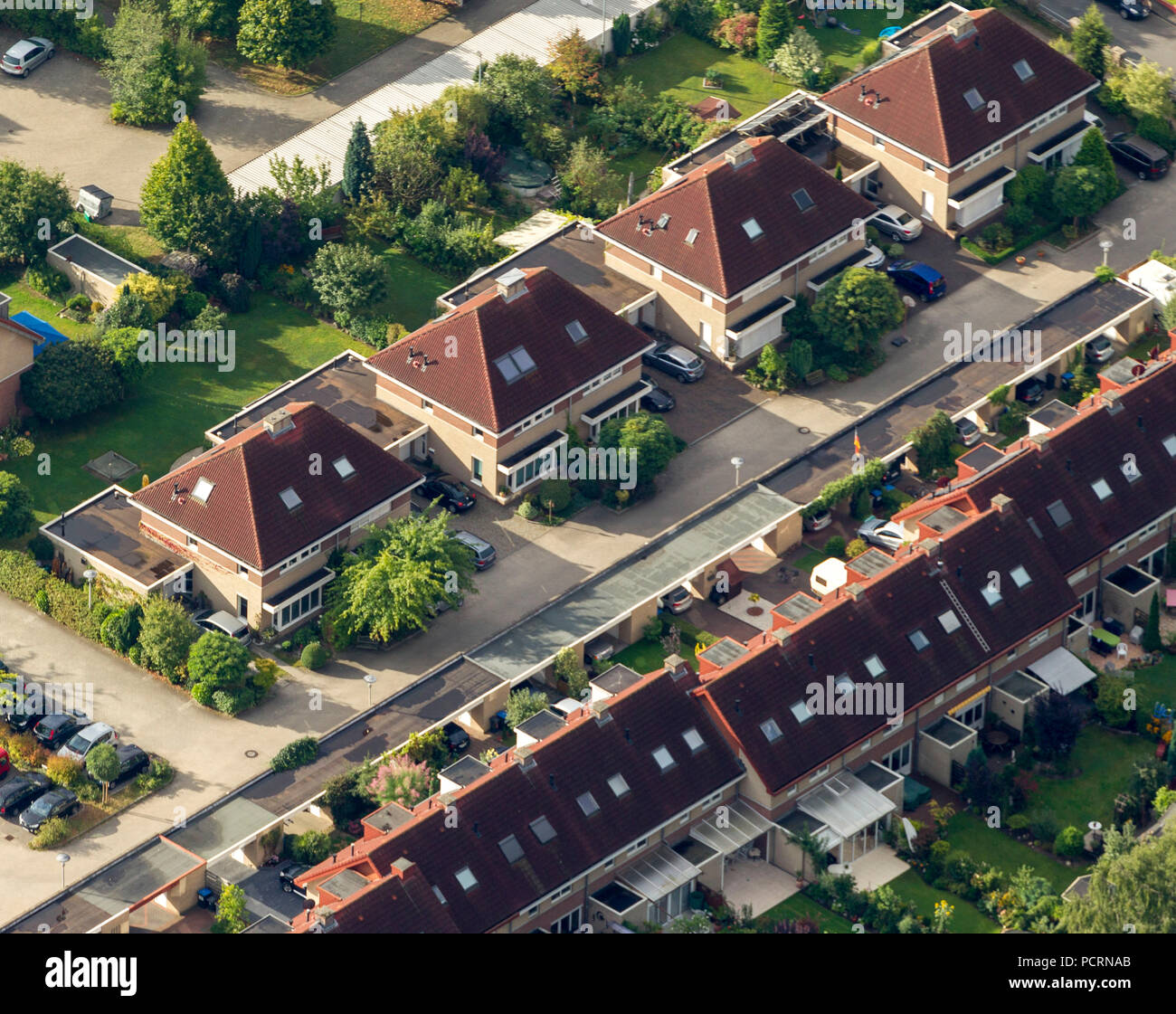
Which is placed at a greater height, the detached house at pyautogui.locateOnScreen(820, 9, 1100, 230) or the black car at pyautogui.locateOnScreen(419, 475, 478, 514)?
the detached house at pyautogui.locateOnScreen(820, 9, 1100, 230)

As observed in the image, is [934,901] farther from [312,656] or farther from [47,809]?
[47,809]

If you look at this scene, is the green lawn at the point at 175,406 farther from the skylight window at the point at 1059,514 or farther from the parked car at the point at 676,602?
the skylight window at the point at 1059,514

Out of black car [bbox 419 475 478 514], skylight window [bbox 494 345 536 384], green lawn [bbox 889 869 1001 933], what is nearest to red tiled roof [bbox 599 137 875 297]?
skylight window [bbox 494 345 536 384]

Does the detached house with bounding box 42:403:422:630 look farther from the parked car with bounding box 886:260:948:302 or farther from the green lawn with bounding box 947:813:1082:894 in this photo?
the parked car with bounding box 886:260:948:302

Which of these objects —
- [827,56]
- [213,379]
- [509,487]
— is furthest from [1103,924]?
[827,56]

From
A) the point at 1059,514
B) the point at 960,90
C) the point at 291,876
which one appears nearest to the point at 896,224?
the point at 960,90

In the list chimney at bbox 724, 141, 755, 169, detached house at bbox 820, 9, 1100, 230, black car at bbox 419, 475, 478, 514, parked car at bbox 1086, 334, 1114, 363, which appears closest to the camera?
black car at bbox 419, 475, 478, 514

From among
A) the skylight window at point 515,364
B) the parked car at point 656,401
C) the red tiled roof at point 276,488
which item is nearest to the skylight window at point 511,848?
the red tiled roof at point 276,488
